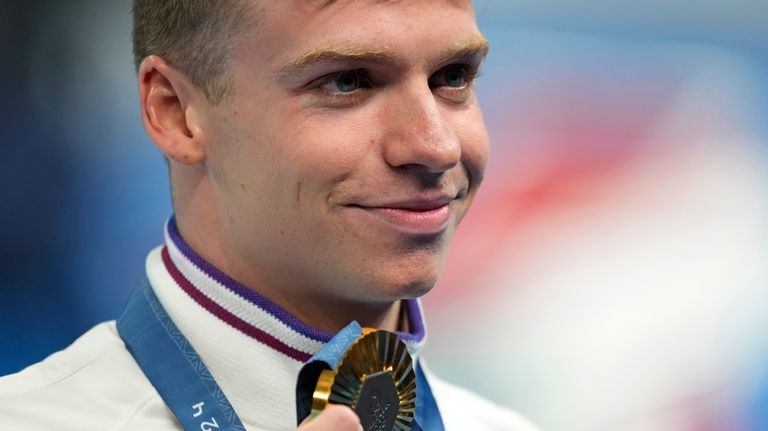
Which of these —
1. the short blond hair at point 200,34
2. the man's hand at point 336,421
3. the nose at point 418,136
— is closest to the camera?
the man's hand at point 336,421

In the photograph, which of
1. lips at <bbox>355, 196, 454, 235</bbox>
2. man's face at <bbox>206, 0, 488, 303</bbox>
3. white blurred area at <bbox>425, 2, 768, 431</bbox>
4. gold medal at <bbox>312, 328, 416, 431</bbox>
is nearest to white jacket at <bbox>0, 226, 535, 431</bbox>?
man's face at <bbox>206, 0, 488, 303</bbox>

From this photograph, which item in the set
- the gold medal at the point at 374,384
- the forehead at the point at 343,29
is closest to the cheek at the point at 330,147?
the forehead at the point at 343,29

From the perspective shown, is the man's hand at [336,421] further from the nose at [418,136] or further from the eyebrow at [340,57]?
the eyebrow at [340,57]

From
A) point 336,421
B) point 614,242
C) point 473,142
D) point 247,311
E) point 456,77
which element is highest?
point 614,242

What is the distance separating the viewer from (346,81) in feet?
7.16

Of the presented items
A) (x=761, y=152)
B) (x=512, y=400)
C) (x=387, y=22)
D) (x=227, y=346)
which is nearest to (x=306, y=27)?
(x=387, y=22)

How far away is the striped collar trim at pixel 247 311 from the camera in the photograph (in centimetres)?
226

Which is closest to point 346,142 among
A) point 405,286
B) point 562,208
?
point 405,286

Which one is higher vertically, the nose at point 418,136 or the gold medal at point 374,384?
the nose at point 418,136

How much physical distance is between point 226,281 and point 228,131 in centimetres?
26

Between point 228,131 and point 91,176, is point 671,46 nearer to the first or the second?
point 91,176

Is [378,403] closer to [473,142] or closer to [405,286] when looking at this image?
[405,286]

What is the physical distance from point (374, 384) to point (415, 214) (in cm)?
41

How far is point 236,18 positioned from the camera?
7.27ft
